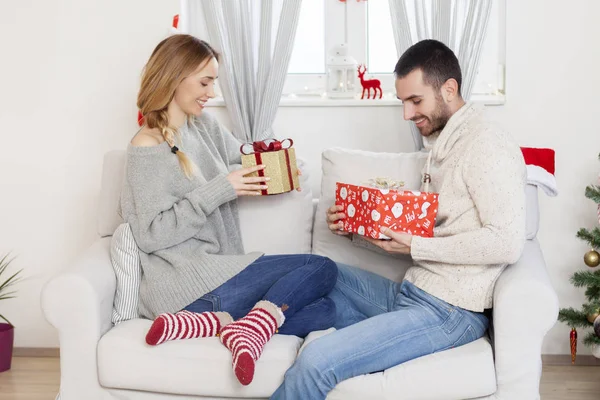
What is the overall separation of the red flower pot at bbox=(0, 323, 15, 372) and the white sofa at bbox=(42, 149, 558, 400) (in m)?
0.92

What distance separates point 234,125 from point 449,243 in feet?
4.29

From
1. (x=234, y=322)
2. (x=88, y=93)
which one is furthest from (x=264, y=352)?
(x=88, y=93)

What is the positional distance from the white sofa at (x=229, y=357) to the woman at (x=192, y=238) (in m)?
0.08

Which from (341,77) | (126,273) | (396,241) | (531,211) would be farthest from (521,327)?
(341,77)

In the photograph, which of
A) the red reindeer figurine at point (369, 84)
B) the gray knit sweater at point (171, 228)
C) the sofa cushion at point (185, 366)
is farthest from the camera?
the red reindeer figurine at point (369, 84)

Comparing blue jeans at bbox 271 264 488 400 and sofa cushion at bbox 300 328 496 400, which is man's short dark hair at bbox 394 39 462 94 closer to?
blue jeans at bbox 271 264 488 400

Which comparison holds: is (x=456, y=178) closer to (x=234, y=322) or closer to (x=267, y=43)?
(x=234, y=322)

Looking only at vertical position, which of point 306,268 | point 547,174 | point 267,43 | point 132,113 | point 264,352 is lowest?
point 264,352

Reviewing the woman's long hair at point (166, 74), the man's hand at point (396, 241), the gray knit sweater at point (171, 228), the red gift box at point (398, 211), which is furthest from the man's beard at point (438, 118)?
the woman's long hair at point (166, 74)

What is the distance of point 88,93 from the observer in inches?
138

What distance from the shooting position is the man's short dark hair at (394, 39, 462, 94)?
2.45 m

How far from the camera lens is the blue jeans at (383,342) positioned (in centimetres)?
222

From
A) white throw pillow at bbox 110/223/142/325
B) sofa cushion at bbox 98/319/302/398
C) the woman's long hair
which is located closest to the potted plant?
white throw pillow at bbox 110/223/142/325

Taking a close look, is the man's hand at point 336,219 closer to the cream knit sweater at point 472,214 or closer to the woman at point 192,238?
the woman at point 192,238
